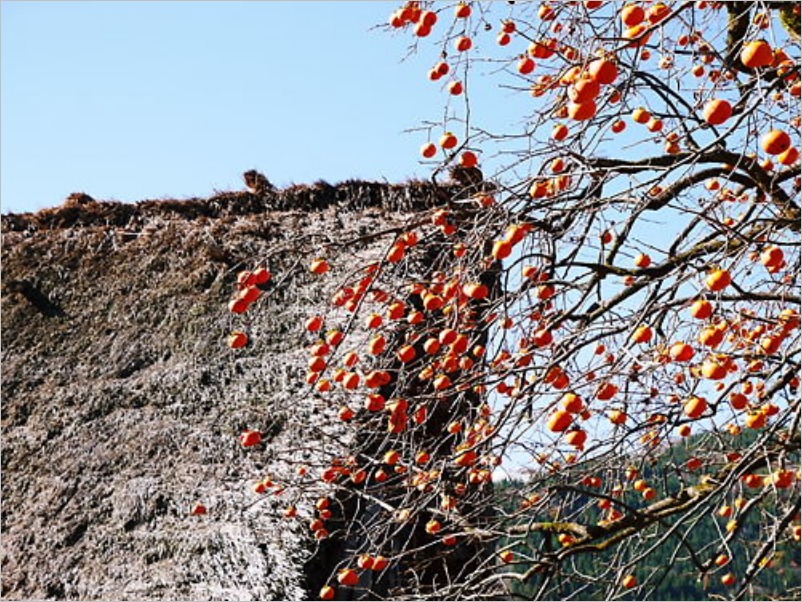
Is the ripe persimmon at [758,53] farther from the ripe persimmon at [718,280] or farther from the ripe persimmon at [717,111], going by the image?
the ripe persimmon at [718,280]

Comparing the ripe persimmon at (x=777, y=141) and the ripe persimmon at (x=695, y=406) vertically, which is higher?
the ripe persimmon at (x=777, y=141)

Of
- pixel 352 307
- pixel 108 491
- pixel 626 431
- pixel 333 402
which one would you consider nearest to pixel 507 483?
pixel 626 431

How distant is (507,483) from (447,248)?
1029 millimetres

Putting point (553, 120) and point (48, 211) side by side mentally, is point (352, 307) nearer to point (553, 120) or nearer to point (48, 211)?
point (553, 120)

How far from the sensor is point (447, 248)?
11.7 ft

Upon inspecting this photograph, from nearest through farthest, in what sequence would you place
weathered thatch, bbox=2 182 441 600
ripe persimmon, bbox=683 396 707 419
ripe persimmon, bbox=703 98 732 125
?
1. ripe persimmon, bbox=703 98 732 125
2. ripe persimmon, bbox=683 396 707 419
3. weathered thatch, bbox=2 182 441 600

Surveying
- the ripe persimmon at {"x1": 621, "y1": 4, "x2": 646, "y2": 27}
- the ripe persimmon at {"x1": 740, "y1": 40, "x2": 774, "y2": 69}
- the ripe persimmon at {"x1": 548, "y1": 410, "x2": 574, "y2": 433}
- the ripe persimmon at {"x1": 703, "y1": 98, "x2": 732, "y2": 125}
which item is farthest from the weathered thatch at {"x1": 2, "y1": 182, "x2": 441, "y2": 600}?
the ripe persimmon at {"x1": 740, "y1": 40, "x2": 774, "y2": 69}

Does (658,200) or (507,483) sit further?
(507,483)

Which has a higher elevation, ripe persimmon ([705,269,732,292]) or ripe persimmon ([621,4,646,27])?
ripe persimmon ([621,4,646,27])

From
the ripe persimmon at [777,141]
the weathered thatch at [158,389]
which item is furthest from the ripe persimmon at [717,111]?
the weathered thatch at [158,389]

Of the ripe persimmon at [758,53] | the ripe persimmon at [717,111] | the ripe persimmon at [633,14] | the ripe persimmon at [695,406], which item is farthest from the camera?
the ripe persimmon at [695,406]

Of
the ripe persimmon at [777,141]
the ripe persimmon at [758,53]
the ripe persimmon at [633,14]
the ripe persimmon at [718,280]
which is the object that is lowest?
the ripe persimmon at [718,280]

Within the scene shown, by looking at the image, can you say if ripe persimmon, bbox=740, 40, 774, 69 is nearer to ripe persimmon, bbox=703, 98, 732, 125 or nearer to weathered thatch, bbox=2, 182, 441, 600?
ripe persimmon, bbox=703, 98, 732, 125

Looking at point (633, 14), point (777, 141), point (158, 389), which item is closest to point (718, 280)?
point (777, 141)
